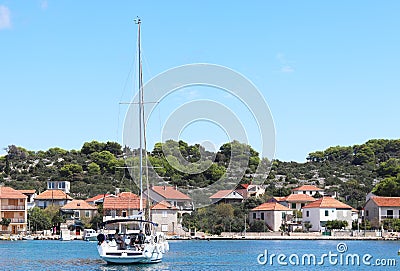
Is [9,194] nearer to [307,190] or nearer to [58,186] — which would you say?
[58,186]

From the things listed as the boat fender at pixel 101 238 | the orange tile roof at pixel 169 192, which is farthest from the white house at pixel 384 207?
the boat fender at pixel 101 238

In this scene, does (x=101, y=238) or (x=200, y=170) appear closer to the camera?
(x=101, y=238)

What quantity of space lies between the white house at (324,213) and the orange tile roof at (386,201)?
10.6 feet

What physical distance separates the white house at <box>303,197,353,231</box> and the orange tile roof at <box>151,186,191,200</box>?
14.0m

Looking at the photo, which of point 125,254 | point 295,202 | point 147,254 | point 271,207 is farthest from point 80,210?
point 125,254

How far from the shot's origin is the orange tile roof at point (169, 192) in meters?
80.1

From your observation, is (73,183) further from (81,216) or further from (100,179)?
(81,216)

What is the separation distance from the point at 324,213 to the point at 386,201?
7565 millimetres

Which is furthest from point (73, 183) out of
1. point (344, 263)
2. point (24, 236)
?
point (344, 263)

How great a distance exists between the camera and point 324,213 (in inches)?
3120

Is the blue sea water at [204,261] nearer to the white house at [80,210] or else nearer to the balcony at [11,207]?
the balcony at [11,207]

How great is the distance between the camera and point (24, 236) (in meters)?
72.0

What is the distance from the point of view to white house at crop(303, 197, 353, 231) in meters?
79.1

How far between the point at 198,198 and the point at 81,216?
16938 millimetres
